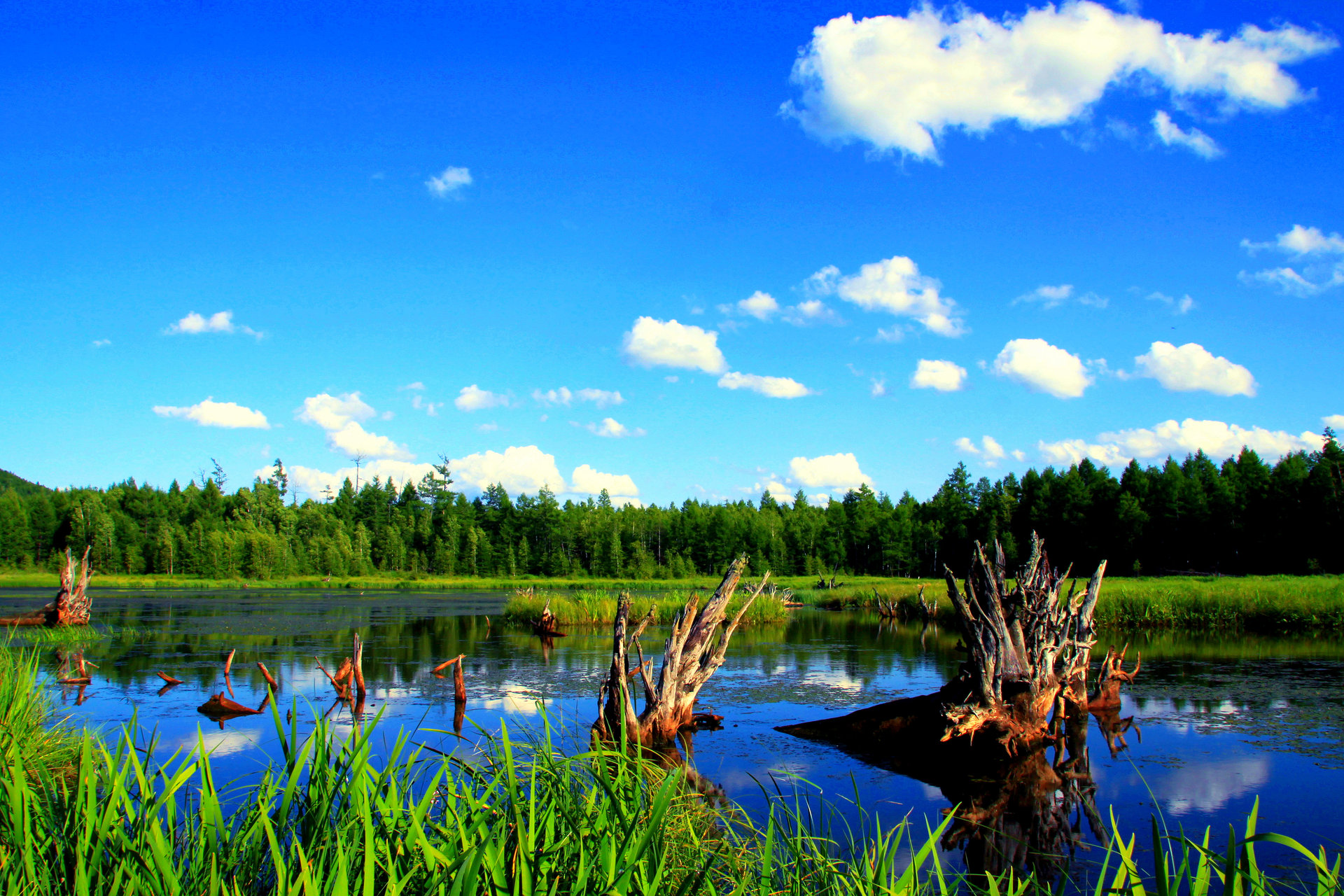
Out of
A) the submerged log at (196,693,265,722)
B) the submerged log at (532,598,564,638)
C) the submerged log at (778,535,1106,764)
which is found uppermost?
the submerged log at (778,535,1106,764)

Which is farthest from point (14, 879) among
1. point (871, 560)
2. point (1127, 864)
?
point (871, 560)

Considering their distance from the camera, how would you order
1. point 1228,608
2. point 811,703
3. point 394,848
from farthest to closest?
1. point 1228,608
2. point 811,703
3. point 394,848

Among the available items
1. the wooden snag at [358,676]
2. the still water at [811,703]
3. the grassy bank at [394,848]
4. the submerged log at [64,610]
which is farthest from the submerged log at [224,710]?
the submerged log at [64,610]

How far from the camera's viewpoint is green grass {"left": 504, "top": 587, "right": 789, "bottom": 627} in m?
30.2

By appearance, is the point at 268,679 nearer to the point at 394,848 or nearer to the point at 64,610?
the point at 394,848

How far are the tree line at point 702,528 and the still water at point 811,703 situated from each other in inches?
1677

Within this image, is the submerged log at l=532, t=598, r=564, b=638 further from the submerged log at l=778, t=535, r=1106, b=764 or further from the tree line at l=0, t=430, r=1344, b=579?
the tree line at l=0, t=430, r=1344, b=579

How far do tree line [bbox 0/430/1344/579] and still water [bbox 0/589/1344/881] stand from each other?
4260 centimetres

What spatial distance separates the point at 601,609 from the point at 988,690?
2119 centimetres

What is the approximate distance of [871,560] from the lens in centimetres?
8956

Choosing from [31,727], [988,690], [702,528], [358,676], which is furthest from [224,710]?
[702,528]

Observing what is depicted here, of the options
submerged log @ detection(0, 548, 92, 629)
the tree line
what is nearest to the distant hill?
the tree line

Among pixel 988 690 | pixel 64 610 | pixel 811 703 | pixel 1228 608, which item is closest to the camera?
pixel 988 690

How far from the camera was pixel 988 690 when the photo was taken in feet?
35.3
